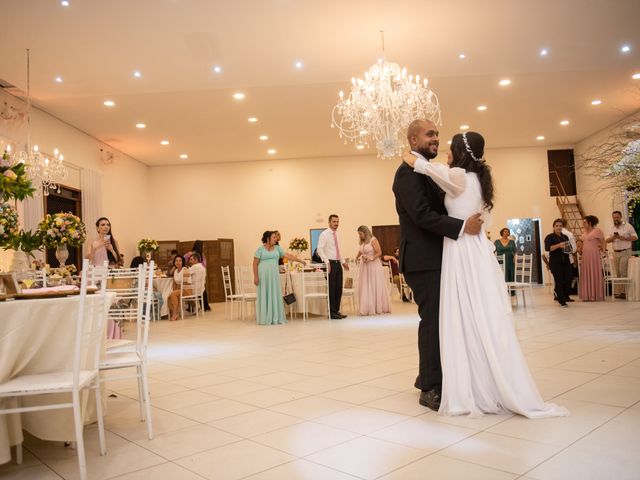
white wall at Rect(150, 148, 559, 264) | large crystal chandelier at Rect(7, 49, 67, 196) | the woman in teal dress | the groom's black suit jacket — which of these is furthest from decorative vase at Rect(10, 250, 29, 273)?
white wall at Rect(150, 148, 559, 264)

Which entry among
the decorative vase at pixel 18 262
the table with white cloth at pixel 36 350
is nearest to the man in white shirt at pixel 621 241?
the decorative vase at pixel 18 262

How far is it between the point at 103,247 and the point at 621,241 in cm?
937

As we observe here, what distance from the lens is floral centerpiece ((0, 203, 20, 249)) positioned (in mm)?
2908

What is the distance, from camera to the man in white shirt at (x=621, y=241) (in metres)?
9.84

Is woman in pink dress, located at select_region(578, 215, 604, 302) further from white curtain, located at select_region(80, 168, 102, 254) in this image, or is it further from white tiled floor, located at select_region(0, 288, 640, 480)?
white curtain, located at select_region(80, 168, 102, 254)

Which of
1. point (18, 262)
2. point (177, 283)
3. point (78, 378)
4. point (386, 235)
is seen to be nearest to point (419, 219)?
point (78, 378)

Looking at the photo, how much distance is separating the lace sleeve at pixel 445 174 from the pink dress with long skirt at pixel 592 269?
7863 mm

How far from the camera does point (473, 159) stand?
120 inches

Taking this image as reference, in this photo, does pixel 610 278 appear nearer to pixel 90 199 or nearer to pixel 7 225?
pixel 7 225

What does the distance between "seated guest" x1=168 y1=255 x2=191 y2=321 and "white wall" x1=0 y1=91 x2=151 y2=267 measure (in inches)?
99.6

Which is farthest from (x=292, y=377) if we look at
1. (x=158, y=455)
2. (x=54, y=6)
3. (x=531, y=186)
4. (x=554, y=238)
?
(x=531, y=186)

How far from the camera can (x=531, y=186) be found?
1611cm

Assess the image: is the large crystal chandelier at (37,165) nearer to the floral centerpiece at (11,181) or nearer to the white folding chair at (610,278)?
the floral centerpiece at (11,181)

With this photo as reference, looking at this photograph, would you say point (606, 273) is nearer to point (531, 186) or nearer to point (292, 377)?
point (531, 186)
